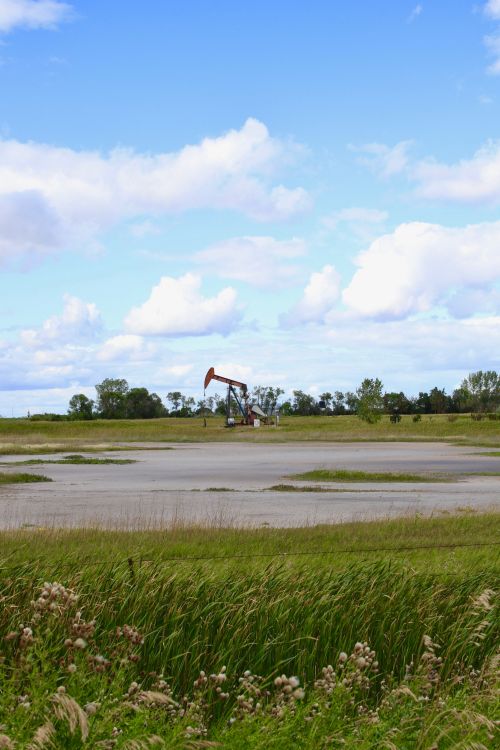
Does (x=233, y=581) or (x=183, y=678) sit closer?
(x=183, y=678)

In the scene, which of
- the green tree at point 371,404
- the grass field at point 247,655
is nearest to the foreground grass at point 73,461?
the grass field at point 247,655

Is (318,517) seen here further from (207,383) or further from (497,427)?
(207,383)

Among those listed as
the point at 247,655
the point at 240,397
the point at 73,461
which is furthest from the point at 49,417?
the point at 247,655

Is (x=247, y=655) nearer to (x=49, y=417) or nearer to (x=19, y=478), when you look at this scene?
(x=19, y=478)

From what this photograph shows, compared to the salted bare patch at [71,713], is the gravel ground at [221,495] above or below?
below

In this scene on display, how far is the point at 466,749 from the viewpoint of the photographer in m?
6.18

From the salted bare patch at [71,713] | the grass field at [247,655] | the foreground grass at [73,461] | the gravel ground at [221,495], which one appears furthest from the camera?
the foreground grass at [73,461]

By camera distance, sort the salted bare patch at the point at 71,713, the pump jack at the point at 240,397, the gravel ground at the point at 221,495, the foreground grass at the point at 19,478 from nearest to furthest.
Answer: the salted bare patch at the point at 71,713 → the gravel ground at the point at 221,495 → the foreground grass at the point at 19,478 → the pump jack at the point at 240,397

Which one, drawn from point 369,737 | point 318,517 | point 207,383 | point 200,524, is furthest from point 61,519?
point 207,383

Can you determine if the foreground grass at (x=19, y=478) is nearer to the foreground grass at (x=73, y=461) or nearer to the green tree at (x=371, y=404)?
the foreground grass at (x=73, y=461)

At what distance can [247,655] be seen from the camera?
27.3ft

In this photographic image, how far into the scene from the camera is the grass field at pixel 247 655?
6305 mm

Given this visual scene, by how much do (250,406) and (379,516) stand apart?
11685 cm

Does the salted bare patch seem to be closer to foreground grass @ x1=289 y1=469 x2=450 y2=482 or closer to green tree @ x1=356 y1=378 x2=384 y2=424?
foreground grass @ x1=289 y1=469 x2=450 y2=482
